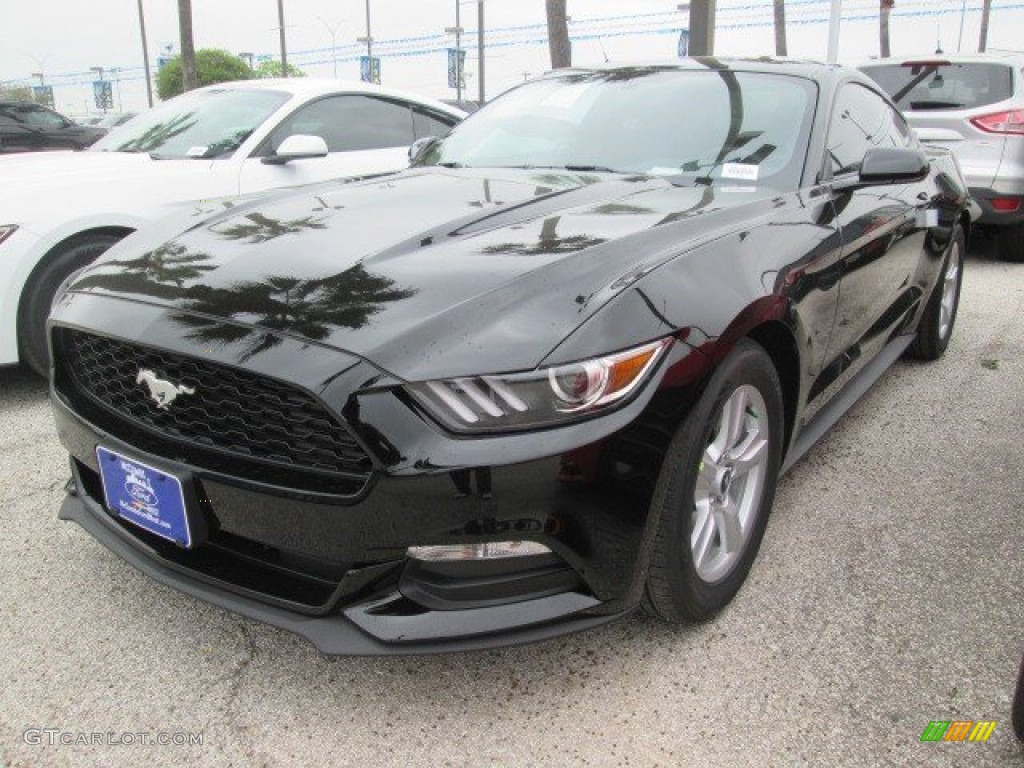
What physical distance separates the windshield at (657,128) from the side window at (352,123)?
182 cm

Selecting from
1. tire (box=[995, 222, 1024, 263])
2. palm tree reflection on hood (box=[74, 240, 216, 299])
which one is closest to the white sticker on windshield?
palm tree reflection on hood (box=[74, 240, 216, 299])

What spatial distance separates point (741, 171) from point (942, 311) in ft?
7.61

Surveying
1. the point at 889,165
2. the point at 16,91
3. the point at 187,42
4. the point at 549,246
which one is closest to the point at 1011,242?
the point at 889,165

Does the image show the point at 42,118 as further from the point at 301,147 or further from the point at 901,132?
the point at 901,132

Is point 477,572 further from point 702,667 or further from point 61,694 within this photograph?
point 61,694

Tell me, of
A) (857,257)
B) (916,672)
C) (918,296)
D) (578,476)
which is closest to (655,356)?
(578,476)

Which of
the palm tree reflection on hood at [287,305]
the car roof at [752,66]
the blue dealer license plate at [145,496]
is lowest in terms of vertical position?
the blue dealer license plate at [145,496]

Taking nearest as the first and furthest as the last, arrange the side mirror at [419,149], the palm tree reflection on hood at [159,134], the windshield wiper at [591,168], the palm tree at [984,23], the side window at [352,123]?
the windshield wiper at [591,168]
the side mirror at [419,149]
the palm tree reflection on hood at [159,134]
the side window at [352,123]
the palm tree at [984,23]

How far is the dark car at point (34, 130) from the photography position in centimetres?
1409

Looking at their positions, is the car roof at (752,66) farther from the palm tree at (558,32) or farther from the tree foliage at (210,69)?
the tree foliage at (210,69)

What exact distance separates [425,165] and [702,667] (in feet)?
7.25

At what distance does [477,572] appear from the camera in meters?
1.74

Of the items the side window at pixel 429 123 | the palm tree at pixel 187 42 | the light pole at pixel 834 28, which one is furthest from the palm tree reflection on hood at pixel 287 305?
the palm tree at pixel 187 42

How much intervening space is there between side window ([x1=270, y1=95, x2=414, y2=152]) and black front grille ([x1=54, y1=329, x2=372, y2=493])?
3.04 metres
